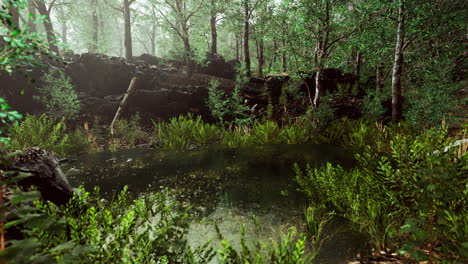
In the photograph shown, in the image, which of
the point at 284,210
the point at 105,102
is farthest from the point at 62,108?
the point at 284,210

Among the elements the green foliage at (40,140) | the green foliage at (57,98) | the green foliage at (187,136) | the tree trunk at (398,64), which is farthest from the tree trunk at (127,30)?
the tree trunk at (398,64)

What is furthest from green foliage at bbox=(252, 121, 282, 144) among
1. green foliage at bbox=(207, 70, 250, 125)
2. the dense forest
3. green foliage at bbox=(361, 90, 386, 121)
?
green foliage at bbox=(361, 90, 386, 121)

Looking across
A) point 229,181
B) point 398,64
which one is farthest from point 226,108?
point 398,64

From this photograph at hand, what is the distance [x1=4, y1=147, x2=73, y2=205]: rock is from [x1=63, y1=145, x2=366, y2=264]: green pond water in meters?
1.11

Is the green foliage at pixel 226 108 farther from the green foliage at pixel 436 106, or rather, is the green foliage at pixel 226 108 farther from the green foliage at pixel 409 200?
the green foliage at pixel 409 200

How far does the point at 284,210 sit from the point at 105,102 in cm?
1238

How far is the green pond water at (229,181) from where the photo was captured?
124 inches

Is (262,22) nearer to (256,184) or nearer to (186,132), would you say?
(186,132)

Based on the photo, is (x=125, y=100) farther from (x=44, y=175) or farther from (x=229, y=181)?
(x=44, y=175)

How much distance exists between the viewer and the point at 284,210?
3.76m

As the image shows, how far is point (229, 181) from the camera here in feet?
17.4

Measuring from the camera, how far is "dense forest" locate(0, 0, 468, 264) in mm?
1842

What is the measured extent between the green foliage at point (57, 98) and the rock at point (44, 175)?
869 centimetres

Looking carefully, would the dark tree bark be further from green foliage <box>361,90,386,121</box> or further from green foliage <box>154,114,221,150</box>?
green foliage <box>361,90,386,121</box>
